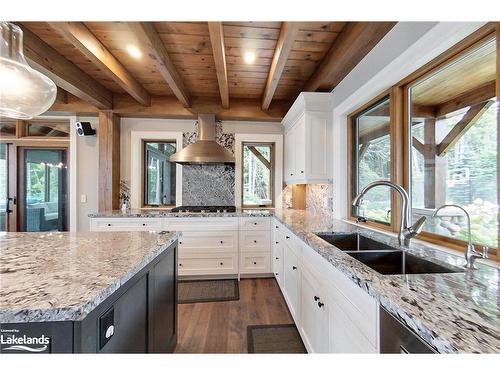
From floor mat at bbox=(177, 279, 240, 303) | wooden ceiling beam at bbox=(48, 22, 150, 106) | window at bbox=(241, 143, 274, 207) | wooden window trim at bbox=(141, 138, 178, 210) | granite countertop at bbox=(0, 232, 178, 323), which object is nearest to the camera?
granite countertop at bbox=(0, 232, 178, 323)

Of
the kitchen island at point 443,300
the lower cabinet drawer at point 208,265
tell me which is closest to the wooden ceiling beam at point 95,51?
the lower cabinet drawer at point 208,265

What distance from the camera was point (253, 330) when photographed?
1.96 metres

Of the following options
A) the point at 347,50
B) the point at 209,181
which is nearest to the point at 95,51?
the point at 209,181

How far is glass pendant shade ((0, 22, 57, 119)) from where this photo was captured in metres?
1.25

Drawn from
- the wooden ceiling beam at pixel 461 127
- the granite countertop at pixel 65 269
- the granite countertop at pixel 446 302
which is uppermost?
the wooden ceiling beam at pixel 461 127

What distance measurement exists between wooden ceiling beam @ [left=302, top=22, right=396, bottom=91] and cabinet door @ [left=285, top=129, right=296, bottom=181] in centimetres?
80

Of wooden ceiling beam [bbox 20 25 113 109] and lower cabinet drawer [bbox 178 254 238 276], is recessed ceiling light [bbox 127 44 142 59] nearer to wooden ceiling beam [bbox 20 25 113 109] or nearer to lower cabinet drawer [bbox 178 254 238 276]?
wooden ceiling beam [bbox 20 25 113 109]

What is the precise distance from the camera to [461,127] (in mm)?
1265

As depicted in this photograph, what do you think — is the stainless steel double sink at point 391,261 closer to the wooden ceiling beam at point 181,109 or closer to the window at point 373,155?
the window at point 373,155

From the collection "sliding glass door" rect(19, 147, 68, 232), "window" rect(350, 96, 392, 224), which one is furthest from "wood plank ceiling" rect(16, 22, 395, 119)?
"sliding glass door" rect(19, 147, 68, 232)

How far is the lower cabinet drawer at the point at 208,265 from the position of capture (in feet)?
9.66

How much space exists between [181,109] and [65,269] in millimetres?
2917

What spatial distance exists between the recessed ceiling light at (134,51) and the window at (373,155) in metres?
2.30

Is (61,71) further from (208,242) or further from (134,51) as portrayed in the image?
(208,242)
